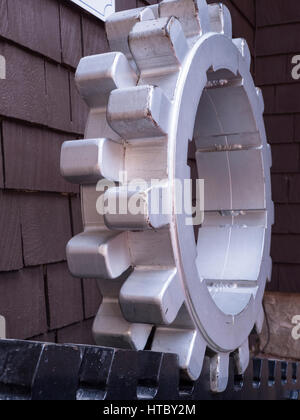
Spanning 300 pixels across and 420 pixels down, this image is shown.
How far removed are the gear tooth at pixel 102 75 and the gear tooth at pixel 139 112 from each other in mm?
35

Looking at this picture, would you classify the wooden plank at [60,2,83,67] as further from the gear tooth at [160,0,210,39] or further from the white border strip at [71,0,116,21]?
the gear tooth at [160,0,210,39]

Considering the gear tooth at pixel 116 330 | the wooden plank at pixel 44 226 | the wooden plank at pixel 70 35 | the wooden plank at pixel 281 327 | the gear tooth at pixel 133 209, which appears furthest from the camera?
the wooden plank at pixel 281 327

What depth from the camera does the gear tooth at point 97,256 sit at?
77cm

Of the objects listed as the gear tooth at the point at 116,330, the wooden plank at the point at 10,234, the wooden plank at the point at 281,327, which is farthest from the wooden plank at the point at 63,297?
the wooden plank at the point at 281,327

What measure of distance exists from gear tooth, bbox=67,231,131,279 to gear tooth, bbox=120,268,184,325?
4 centimetres

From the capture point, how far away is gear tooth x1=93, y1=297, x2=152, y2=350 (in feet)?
2.75

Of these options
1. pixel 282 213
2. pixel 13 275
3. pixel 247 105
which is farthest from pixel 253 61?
pixel 13 275

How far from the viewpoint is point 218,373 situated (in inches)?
38.7

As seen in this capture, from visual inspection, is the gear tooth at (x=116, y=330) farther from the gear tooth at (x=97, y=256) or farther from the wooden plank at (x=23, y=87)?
the wooden plank at (x=23, y=87)

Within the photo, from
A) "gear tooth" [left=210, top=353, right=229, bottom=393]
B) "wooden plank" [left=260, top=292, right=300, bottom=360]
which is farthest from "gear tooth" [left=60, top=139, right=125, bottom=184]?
"wooden plank" [left=260, top=292, right=300, bottom=360]

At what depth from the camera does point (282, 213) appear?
244 centimetres

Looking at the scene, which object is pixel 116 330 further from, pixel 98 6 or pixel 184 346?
pixel 98 6

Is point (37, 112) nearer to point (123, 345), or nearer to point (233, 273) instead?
point (123, 345)
